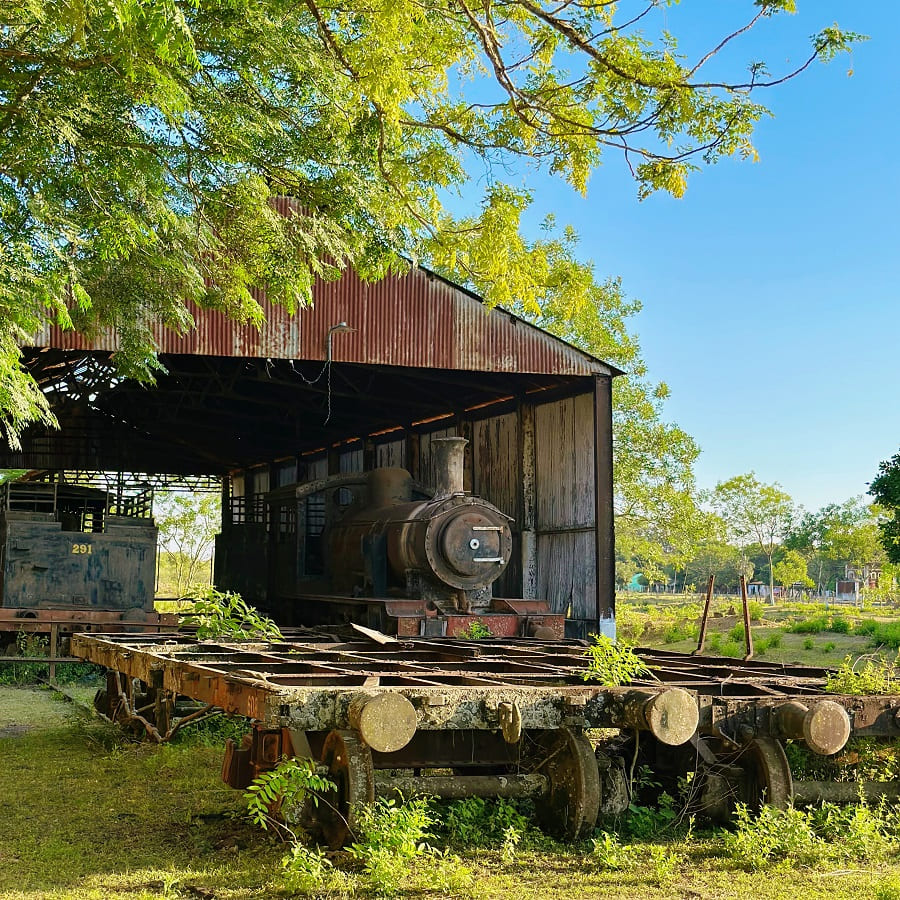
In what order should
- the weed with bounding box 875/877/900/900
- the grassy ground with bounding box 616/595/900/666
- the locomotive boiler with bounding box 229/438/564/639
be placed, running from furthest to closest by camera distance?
the grassy ground with bounding box 616/595/900/666 < the locomotive boiler with bounding box 229/438/564/639 < the weed with bounding box 875/877/900/900

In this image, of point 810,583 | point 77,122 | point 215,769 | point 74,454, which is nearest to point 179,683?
point 215,769

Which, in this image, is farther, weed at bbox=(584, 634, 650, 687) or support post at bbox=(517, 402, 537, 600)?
support post at bbox=(517, 402, 537, 600)

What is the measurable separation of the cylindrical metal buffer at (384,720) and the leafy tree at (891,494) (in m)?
25.6

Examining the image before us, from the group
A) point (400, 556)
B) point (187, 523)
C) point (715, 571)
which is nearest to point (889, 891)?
point (400, 556)

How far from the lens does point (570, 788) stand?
6238 mm

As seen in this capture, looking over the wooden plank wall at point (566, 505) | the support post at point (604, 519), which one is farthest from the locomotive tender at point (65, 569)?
the support post at point (604, 519)

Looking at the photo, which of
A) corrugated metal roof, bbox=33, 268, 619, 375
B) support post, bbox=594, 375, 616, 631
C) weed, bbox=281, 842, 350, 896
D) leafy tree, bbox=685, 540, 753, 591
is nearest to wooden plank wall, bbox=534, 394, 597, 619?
support post, bbox=594, 375, 616, 631

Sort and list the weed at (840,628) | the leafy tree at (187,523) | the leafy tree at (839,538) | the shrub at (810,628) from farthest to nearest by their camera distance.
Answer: the leafy tree at (839,538) < the leafy tree at (187,523) < the shrub at (810,628) < the weed at (840,628)

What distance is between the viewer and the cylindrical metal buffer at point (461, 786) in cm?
592

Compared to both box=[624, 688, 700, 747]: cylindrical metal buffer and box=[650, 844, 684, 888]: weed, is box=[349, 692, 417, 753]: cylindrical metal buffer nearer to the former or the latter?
box=[624, 688, 700, 747]: cylindrical metal buffer

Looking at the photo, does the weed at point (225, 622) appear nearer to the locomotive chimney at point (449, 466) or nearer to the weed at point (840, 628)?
the locomotive chimney at point (449, 466)

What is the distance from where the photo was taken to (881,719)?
21.5 feet

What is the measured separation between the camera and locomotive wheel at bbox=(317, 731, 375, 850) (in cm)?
562

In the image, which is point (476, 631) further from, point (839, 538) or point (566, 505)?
point (839, 538)
